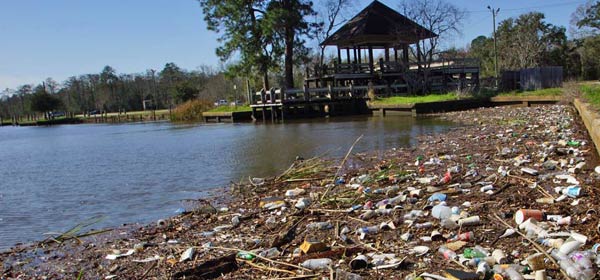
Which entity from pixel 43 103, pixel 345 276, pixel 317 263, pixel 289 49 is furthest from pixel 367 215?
pixel 43 103

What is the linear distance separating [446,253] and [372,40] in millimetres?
29580

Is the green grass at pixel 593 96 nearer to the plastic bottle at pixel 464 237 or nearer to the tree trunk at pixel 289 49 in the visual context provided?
the plastic bottle at pixel 464 237

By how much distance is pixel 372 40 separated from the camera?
3212 cm

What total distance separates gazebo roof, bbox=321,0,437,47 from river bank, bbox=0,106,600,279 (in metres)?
24.6

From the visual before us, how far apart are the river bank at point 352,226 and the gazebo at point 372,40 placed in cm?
2439

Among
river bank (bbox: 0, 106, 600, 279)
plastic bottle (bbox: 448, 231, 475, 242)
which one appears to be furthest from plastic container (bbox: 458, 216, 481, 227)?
plastic bottle (bbox: 448, 231, 475, 242)

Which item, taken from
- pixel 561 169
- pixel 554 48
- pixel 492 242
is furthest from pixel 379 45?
pixel 492 242

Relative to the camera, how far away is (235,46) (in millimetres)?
33312

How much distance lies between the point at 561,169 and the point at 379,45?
1154 inches

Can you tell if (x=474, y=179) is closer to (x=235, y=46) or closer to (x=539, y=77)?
(x=539, y=77)

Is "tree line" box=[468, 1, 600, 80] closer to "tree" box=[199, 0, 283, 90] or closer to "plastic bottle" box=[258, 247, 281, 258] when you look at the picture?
"tree" box=[199, 0, 283, 90]

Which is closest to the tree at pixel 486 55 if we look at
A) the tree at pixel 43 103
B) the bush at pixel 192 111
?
the bush at pixel 192 111

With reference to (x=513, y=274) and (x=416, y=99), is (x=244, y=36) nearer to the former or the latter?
(x=416, y=99)

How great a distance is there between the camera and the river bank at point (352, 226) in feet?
12.7
